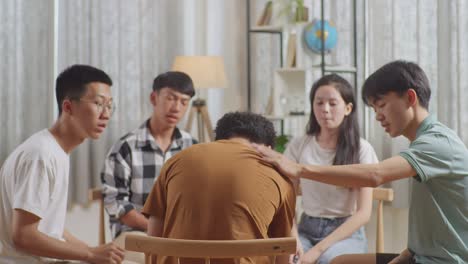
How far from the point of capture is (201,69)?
15.6ft

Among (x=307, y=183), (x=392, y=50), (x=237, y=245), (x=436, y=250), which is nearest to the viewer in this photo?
(x=237, y=245)

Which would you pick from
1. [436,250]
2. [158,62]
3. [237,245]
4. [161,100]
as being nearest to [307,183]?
[161,100]

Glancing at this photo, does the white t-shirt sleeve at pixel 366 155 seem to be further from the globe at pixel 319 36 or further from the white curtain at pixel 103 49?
the white curtain at pixel 103 49

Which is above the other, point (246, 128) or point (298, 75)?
point (298, 75)

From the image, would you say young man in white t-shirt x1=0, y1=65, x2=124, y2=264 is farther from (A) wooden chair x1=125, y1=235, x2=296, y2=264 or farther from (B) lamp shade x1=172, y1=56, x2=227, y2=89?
(B) lamp shade x1=172, y1=56, x2=227, y2=89

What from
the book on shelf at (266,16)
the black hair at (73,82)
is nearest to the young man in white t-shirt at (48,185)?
the black hair at (73,82)

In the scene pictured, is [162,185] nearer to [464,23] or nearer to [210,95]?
[464,23]

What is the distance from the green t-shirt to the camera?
6.93ft

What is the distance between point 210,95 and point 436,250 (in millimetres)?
3398

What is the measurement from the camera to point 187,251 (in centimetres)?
177

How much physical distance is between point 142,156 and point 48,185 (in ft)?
3.28

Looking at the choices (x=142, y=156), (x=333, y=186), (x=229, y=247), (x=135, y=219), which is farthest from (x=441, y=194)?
(x=142, y=156)

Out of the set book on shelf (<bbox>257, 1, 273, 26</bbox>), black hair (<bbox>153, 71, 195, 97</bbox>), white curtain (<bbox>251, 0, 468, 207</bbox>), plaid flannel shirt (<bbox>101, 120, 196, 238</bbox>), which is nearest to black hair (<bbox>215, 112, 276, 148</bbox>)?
plaid flannel shirt (<bbox>101, 120, 196, 238</bbox>)

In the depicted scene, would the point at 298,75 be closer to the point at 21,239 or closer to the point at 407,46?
the point at 407,46
